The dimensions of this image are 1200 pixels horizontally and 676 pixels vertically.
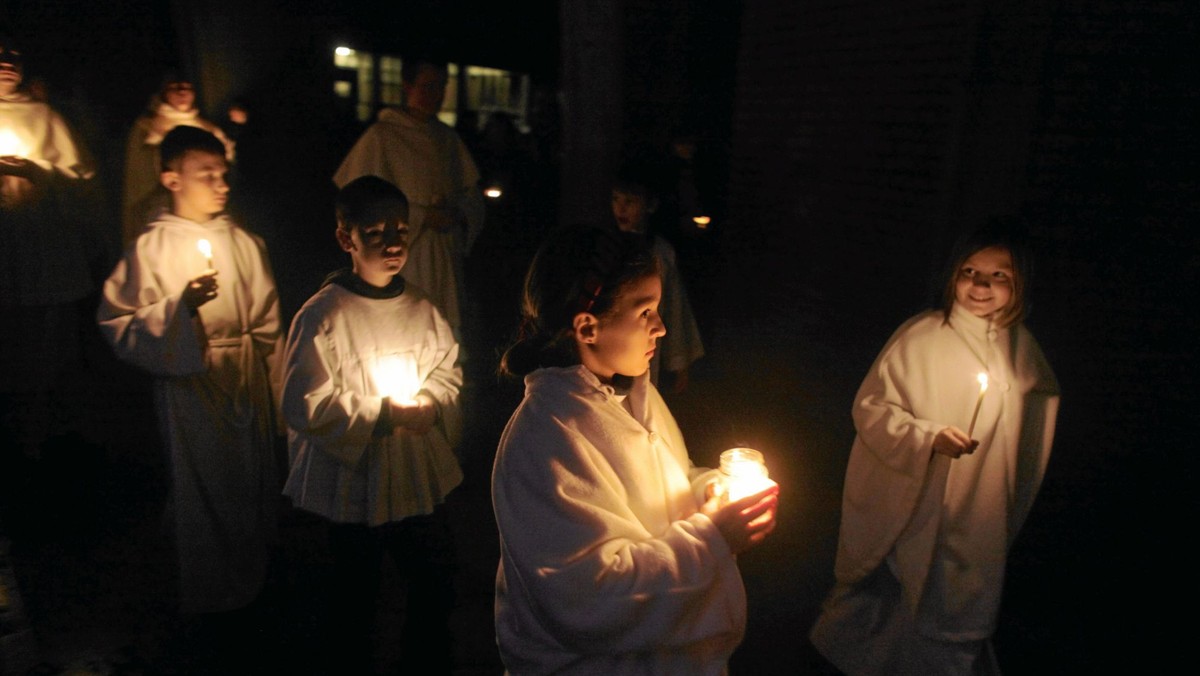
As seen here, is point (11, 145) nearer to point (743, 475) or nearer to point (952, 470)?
point (743, 475)

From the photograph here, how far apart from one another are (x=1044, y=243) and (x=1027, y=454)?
1.79 m

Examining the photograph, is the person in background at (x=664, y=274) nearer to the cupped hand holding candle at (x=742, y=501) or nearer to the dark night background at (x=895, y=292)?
the dark night background at (x=895, y=292)

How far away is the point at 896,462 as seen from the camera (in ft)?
12.4

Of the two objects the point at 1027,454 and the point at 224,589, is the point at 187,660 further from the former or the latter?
the point at 1027,454

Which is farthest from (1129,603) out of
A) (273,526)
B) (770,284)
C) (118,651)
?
(118,651)

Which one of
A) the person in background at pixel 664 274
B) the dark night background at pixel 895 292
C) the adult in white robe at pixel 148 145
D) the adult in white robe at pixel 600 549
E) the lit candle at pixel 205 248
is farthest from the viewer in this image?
the adult in white robe at pixel 148 145

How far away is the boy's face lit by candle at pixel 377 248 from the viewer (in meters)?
3.54

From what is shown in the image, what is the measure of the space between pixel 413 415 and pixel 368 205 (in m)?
0.81

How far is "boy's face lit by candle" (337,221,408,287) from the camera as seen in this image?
3.54 m

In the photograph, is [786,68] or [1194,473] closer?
[1194,473]

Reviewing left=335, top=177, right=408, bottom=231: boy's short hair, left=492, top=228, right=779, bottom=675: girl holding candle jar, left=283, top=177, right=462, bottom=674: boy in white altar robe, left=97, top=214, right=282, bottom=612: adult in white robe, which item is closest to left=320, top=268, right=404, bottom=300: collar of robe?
left=283, top=177, right=462, bottom=674: boy in white altar robe

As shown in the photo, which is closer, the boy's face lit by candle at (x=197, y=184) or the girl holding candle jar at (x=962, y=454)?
the girl holding candle jar at (x=962, y=454)

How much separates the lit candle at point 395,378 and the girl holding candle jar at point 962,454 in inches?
73.1

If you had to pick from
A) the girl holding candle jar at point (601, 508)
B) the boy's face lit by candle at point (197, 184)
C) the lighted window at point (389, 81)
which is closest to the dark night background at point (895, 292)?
the girl holding candle jar at point (601, 508)
